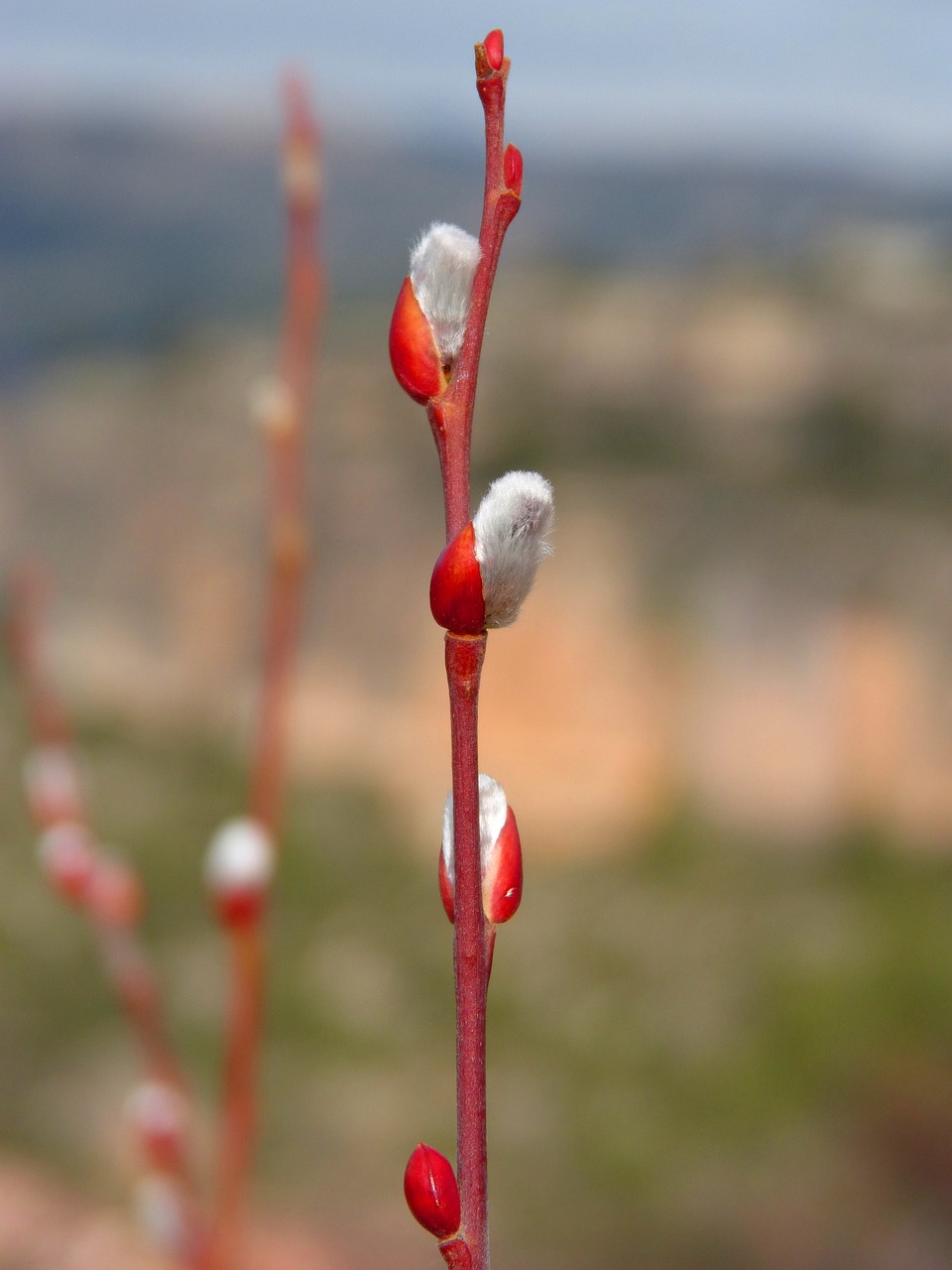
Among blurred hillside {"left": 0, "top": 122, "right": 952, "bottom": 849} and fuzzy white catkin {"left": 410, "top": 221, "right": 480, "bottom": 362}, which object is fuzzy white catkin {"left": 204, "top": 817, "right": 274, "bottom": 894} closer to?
fuzzy white catkin {"left": 410, "top": 221, "right": 480, "bottom": 362}

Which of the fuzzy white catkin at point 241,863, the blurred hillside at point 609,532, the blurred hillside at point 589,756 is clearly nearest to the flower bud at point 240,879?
the fuzzy white catkin at point 241,863

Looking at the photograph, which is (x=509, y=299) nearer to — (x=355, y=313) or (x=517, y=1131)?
(x=355, y=313)

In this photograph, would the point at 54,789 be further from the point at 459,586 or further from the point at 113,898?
the point at 459,586

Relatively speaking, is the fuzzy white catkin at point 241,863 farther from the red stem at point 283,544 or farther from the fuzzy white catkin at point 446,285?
the fuzzy white catkin at point 446,285

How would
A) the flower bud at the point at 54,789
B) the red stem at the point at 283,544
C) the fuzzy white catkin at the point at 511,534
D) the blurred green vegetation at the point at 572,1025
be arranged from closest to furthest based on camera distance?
the fuzzy white catkin at the point at 511,534 < the red stem at the point at 283,544 < the flower bud at the point at 54,789 < the blurred green vegetation at the point at 572,1025

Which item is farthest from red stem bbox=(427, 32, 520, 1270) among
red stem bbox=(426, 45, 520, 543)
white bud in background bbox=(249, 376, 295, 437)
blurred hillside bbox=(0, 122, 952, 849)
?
blurred hillside bbox=(0, 122, 952, 849)

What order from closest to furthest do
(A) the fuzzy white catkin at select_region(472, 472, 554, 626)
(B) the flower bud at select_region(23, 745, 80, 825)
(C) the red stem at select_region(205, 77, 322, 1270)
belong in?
(A) the fuzzy white catkin at select_region(472, 472, 554, 626), (C) the red stem at select_region(205, 77, 322, 1270), (B) the flower bud at select_region(23, 745, 80, 825)
